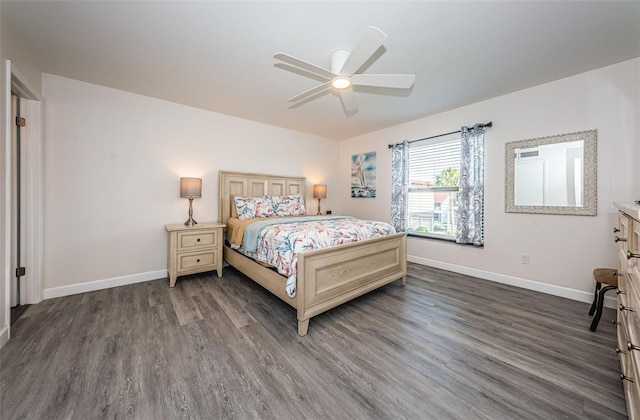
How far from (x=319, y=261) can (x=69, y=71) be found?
338 centimetres

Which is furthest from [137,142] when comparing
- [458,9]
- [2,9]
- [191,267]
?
[458,9]

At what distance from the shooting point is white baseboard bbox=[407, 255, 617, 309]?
2.60 metres

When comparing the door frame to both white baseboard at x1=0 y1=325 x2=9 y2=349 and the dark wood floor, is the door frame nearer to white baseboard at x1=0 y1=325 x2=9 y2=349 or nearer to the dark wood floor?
the dark wood floor

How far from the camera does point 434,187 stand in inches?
156

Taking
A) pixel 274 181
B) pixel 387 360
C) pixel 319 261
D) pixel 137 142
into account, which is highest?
pixel 137 142

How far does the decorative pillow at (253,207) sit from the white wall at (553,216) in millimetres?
2765

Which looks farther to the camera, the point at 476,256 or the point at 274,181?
the point at 274,181

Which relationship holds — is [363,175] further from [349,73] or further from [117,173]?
[117,173]

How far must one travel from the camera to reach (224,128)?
153 inches

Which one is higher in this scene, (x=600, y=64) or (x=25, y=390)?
(x=600, y=64)

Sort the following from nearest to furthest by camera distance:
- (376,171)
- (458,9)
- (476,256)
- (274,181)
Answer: (458,9)
(476,256)
(274,181)
(376,171)

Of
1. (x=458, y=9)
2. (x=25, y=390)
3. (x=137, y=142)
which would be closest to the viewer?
(x=25, y=390)

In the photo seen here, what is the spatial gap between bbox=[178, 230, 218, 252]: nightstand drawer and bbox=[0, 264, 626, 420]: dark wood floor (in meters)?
0.74

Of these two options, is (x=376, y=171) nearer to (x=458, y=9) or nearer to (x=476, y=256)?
(x=476, y=256)
